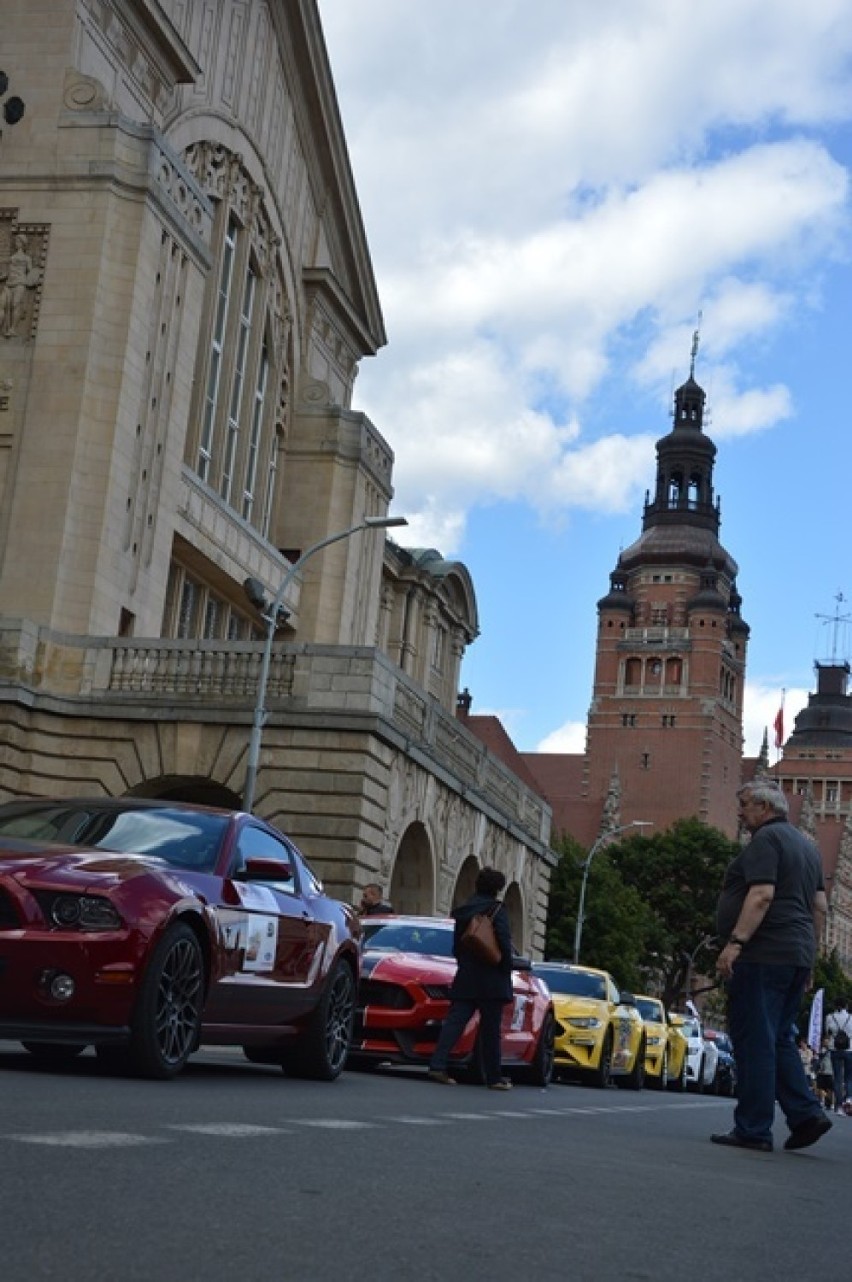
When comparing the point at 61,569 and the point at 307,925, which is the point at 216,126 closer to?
the point at 61,569

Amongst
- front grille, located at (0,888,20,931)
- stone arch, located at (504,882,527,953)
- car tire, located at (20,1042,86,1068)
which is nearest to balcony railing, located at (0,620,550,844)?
stone arch, located at (504,882,527,953)

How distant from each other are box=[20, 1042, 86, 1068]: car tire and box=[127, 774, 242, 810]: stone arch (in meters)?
18.7

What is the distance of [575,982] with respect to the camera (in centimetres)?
2534

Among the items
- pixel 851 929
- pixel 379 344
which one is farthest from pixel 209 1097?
pixel 851 929

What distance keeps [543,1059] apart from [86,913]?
1012cm

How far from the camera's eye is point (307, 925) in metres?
13.8

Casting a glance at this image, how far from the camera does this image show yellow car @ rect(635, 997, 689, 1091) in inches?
1209

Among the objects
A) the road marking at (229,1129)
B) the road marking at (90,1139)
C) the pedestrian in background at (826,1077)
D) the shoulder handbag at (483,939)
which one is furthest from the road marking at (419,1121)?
the pedestrian in background at (826,1077)

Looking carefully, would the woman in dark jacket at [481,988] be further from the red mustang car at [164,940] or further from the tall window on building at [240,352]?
the tall window on building at [240,352]

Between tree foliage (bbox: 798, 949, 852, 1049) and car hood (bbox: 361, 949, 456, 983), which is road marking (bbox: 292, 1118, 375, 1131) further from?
tree foliage (bbox: 798, 949, 852, 1049)

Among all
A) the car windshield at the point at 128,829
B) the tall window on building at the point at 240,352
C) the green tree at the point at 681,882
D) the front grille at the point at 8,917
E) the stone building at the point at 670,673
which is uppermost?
the stone building at the point at 670,673

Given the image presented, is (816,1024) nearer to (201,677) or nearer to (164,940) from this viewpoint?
(201,677)

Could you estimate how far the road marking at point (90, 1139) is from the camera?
6997mm

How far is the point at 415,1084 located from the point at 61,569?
20997 mm
